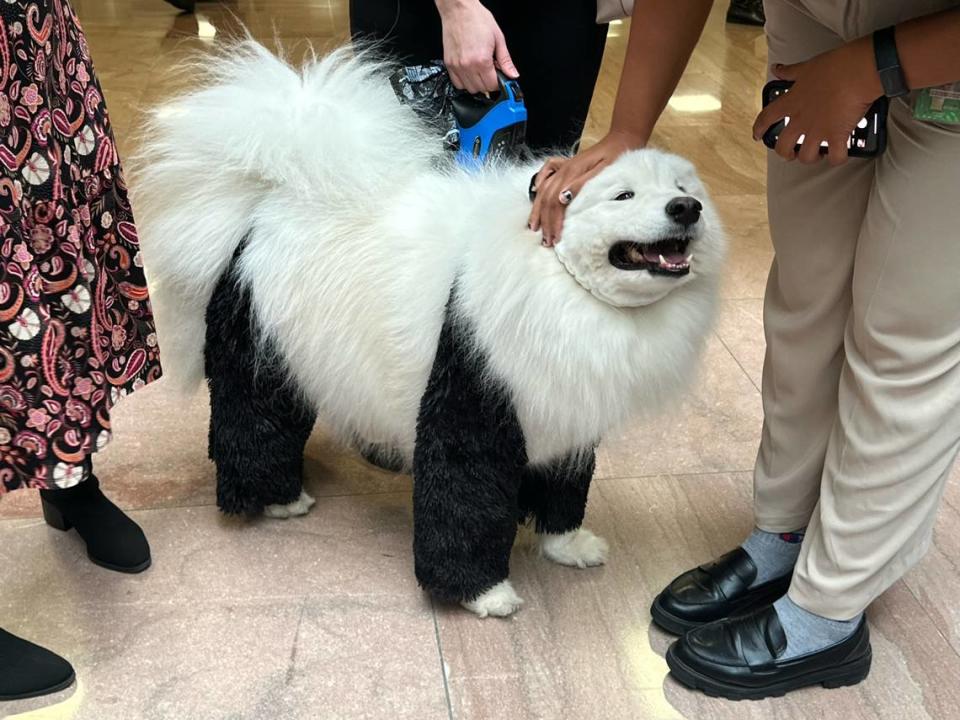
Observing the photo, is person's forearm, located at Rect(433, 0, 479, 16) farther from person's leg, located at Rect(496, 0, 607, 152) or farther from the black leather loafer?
the black leather loafer

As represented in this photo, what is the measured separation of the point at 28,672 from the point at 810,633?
1.04 meters

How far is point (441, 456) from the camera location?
4.33 ft

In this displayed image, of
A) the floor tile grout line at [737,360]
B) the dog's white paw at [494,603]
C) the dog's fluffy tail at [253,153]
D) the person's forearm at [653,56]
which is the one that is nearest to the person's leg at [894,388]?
the person's forearm at [653,56]

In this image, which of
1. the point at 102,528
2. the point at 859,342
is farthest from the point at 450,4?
A: the point at 102,528

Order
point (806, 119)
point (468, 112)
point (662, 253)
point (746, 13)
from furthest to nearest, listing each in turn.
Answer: point (746, 13) → point (468, 112) → point (662, 253) → point (806, 119)

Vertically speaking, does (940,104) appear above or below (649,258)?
above

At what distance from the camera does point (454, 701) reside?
1.31 m

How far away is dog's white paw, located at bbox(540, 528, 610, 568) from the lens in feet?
5.11

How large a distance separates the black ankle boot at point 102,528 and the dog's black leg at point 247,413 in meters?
0.14

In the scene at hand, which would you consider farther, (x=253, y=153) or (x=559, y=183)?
(x=253, y=153)

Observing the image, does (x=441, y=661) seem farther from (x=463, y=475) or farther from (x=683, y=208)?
(x=683, y=208)

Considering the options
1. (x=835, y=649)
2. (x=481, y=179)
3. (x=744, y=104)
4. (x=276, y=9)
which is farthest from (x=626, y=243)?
(x=276, y=9)

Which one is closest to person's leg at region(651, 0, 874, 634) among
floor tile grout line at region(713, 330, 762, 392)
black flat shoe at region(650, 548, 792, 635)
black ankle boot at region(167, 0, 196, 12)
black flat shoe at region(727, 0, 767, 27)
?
black flat shoe at region(650, 548, 792, 635)

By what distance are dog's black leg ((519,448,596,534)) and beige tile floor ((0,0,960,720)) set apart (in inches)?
3.6
